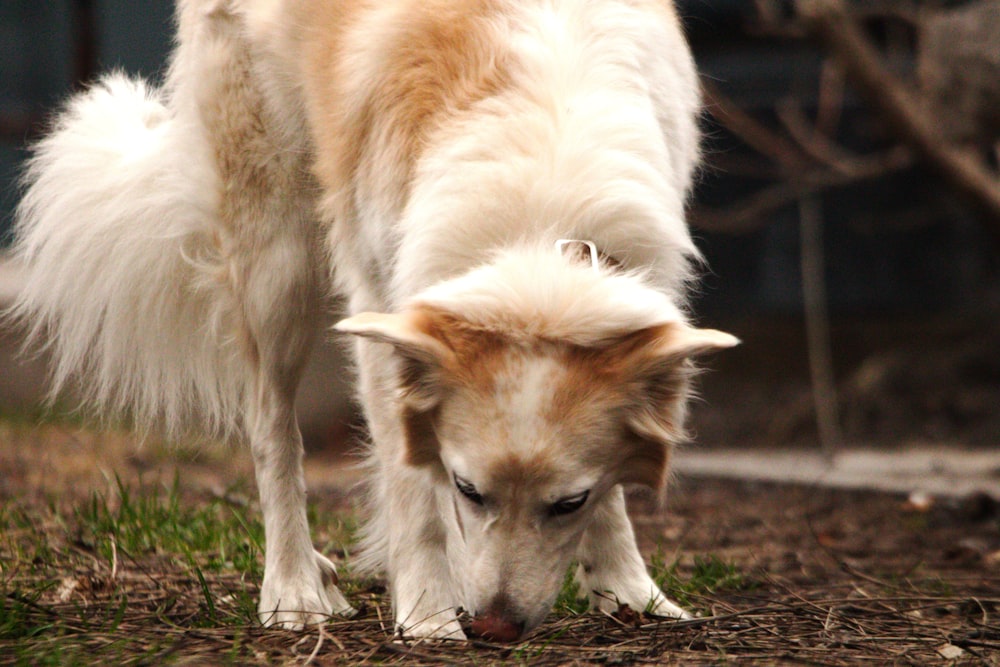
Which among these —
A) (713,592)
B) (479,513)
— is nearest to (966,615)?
(713,592)

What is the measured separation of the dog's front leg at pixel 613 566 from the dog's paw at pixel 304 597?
29.8 inches

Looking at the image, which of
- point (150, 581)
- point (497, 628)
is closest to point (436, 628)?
point (497, 628)

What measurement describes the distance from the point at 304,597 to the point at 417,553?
49cm

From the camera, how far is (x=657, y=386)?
3137 mm

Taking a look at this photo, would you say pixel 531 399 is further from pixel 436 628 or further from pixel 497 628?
pixel 436 628

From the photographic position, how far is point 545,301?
9.80 ft

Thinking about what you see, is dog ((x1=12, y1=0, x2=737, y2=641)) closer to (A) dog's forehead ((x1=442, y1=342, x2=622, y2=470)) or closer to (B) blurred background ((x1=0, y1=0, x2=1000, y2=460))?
(A) dog's forehead ((x1=442, y1=342, x2=622, y2=470))

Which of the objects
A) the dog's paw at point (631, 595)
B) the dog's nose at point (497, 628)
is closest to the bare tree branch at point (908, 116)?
the dog's paw at point (631, 595)

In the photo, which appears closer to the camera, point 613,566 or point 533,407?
point 533,407

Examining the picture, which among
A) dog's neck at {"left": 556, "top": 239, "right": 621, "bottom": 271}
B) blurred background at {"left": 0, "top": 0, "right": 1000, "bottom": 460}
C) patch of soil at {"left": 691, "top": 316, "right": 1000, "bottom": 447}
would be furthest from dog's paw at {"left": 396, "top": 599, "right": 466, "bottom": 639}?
patch of soil at {"left": 691, "top": 316, "right": 1000, "bottom": 447}

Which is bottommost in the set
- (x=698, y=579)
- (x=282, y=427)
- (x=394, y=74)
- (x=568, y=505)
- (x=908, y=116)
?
(x=698, y=579)

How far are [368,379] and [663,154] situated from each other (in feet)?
3.83

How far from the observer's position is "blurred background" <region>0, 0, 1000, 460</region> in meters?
8.33

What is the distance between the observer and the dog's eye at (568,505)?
3053 millimetres
